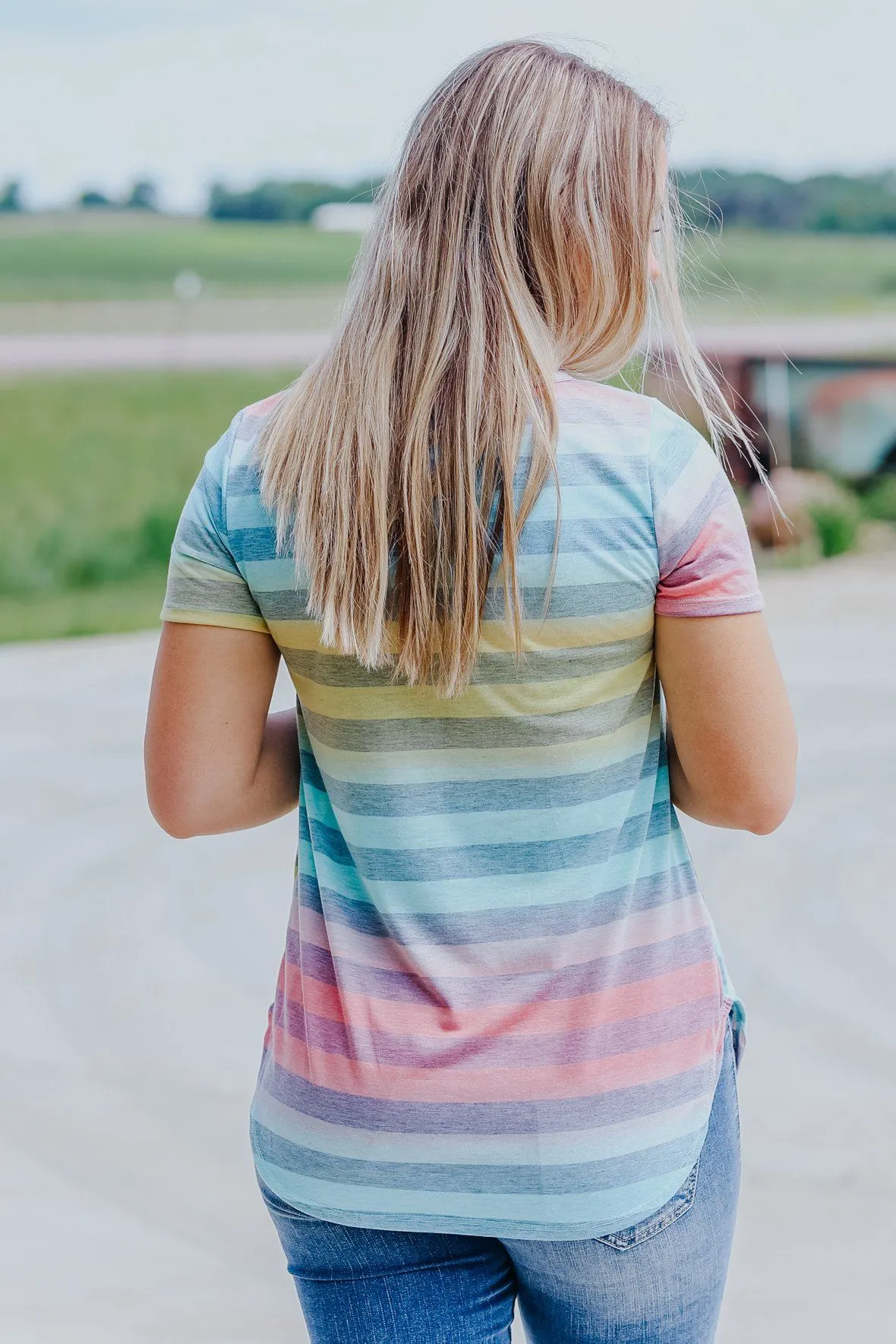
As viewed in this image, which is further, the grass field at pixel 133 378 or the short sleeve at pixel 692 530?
the grass field at pixel 133 378

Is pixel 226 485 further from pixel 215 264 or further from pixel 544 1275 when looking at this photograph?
pixel 215 264

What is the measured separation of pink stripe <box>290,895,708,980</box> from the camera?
2.74 feet

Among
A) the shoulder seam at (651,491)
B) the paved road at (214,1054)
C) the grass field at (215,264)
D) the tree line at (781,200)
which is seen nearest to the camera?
the shoulder seam at (651,491)

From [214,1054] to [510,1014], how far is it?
2042 millimetres

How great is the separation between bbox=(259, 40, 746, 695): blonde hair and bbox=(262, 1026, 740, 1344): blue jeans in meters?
0.37

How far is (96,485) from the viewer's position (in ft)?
39.6

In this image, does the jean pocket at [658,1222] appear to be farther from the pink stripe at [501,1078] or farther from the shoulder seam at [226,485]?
the shoulder seam at [226,485]

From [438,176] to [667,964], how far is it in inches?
20.5

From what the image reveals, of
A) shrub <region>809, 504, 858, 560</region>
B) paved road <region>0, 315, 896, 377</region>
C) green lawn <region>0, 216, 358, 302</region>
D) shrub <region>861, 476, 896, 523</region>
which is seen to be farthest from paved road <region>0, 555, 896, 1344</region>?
green lawn <region>0, 216, 358, 302</region>

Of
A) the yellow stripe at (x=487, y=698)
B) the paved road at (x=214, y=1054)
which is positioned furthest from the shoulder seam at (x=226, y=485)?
the paved road at (x=214, y=1054)

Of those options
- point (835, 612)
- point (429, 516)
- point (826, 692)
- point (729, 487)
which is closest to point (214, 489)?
point (429, 516)

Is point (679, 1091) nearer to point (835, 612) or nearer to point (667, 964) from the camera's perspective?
point (667, 964)

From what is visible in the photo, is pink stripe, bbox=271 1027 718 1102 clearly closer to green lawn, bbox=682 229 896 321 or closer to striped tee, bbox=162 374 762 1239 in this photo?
striped tee, bbox=162 374 762 1239

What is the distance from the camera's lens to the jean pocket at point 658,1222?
33.7 inches
